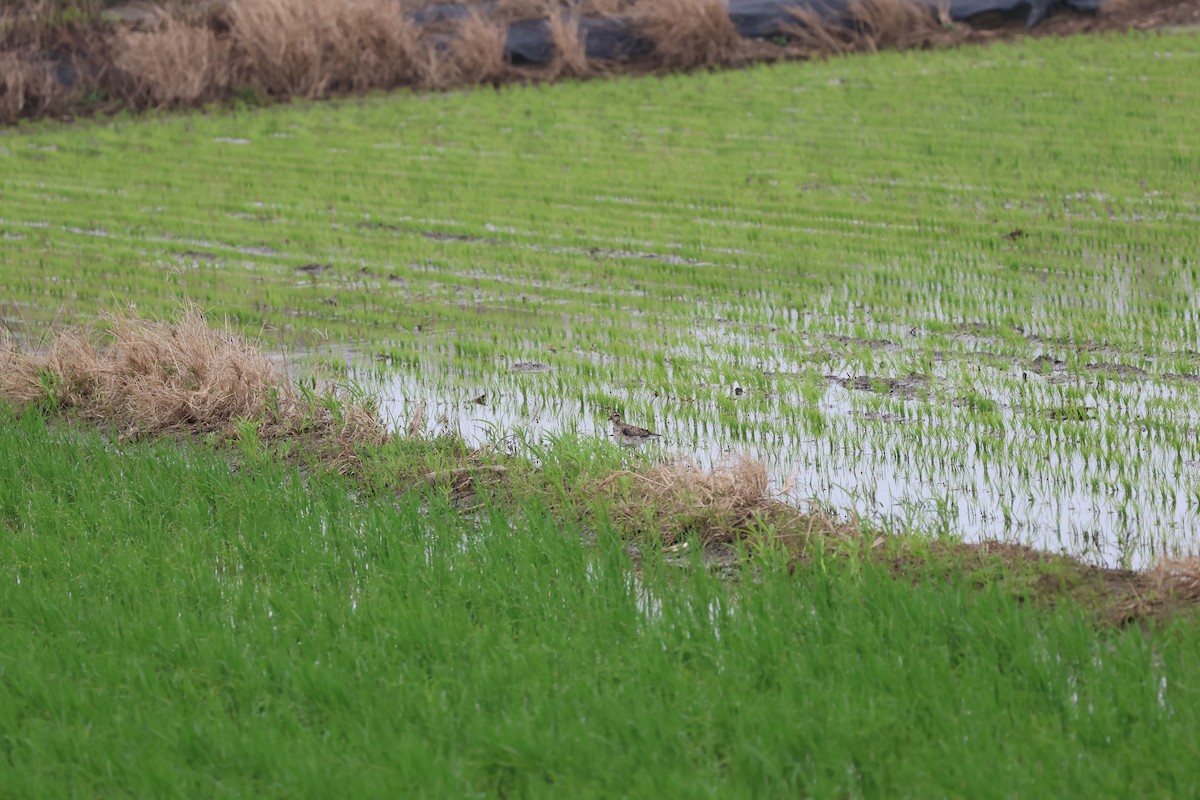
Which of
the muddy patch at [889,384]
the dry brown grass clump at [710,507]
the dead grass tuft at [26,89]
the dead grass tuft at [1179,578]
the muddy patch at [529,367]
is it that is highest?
the dead grass tuft at [26,89]

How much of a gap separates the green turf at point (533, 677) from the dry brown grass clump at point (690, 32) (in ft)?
39.8

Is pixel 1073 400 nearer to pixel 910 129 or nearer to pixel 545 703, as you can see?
pixel 545 703

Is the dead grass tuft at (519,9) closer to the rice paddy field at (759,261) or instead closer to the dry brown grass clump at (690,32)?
the dry brown grass clump at (690,32)

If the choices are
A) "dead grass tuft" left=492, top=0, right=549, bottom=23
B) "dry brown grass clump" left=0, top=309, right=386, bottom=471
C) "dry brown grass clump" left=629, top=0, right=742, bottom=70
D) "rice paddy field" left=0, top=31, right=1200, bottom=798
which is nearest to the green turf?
"rice paddy field" left=0, top=31, right=1200, bottom=798

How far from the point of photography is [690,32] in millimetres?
16062

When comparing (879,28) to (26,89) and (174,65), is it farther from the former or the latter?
(26,89)

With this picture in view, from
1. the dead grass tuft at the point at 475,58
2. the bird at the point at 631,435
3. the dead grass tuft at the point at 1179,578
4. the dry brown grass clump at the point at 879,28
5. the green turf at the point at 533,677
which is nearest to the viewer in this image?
the green turf at the point at 533,677

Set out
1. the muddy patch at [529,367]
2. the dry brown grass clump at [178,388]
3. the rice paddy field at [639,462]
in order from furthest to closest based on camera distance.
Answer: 1. the muddy patch at [529,367]
2. the dry brown grass clump at [178,388]
3. the rice paddy field at [639,462]

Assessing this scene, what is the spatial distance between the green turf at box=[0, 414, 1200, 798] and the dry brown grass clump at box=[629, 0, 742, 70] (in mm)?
12137

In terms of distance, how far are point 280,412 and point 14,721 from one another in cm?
264

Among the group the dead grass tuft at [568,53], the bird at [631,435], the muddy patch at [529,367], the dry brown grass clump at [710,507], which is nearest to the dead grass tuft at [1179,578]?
the dry brown grass clump at [710,507]

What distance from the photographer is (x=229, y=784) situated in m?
3.34

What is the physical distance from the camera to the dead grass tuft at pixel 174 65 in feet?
51.4

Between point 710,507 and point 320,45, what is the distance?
1257 centimetres
